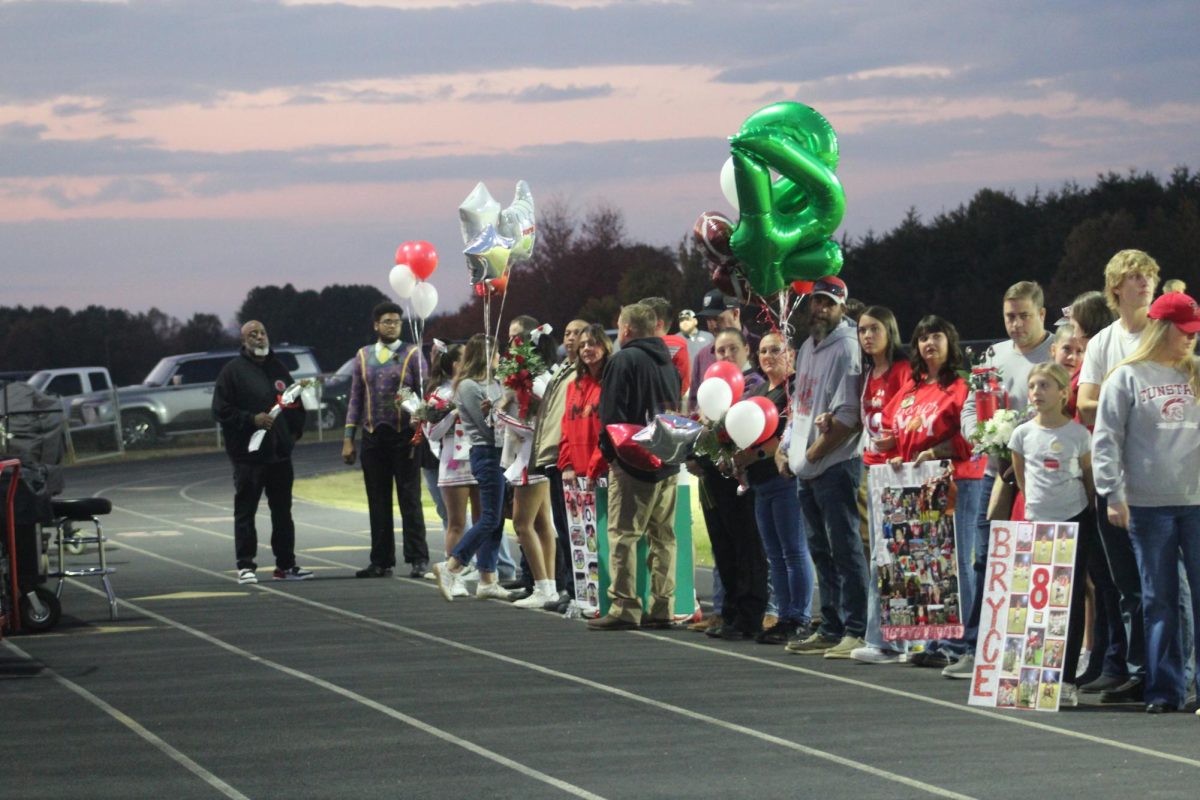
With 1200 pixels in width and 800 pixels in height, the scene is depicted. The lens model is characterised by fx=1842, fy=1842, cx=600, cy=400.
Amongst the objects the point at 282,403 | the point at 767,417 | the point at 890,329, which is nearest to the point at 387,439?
the point at 282,403

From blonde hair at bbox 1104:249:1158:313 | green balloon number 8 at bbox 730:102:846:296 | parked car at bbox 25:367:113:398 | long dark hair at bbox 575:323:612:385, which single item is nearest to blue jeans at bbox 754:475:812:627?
green balloon number 8 at bbox 730:102:846:296

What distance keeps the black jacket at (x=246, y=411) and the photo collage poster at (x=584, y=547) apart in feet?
12.1

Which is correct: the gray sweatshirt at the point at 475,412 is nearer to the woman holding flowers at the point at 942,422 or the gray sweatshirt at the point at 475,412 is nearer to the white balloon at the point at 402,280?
the white balloon at the point at 402,280

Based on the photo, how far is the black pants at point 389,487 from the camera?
50.6ft

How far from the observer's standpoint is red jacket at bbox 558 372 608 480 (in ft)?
40.5

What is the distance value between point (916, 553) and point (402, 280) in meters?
6.92

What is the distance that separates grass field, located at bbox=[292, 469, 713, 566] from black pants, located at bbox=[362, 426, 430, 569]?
3.73m

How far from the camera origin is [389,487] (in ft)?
50.7

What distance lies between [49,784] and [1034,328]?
17.5 ft

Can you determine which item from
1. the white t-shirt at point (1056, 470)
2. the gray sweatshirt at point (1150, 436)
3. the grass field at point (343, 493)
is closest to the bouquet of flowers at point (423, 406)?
the grass field at point (343, 493)

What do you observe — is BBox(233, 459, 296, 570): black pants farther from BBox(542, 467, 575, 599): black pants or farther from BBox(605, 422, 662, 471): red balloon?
BBox(605, 422, 662, 471): red balloon

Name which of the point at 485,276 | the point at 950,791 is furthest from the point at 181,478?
the point at 950,791

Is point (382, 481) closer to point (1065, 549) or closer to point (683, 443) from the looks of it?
point (683, 443)

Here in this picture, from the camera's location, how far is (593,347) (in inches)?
484
